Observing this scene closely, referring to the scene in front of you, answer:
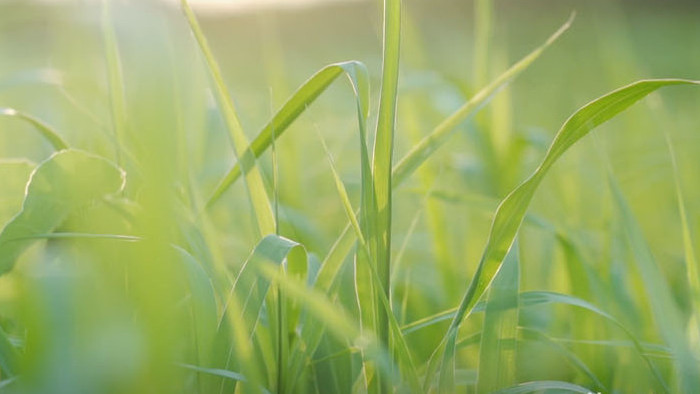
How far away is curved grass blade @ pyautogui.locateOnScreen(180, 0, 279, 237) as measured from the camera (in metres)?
0.58

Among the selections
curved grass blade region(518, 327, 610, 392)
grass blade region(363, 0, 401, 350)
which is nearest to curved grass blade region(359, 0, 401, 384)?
grass blade region(363, 0, 401, 350)

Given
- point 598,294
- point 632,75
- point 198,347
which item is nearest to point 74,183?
point 198,347

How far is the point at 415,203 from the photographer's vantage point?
1.41m

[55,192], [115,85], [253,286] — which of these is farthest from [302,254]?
[115,85]

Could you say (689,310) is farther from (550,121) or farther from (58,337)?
(550,121)

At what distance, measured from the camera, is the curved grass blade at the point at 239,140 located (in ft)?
1.89

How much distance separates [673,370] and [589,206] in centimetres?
53

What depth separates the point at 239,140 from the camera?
1.92 feet

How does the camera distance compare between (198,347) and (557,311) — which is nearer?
(198,347)

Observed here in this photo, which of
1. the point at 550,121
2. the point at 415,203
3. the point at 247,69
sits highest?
the point at 247,69

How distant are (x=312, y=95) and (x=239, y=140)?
0.21 ft

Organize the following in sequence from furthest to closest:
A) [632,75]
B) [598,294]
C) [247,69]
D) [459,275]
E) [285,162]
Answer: [247,69] → [632,75] → [285,162] → [459,275] → [598,294]

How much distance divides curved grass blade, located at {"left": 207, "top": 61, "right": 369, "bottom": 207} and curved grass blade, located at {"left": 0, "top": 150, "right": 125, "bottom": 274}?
0.09m

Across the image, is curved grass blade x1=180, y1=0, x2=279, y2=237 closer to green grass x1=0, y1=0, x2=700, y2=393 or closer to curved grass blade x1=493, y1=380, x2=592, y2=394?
green grass x1=0, y1=0, x2=700, y2=393
